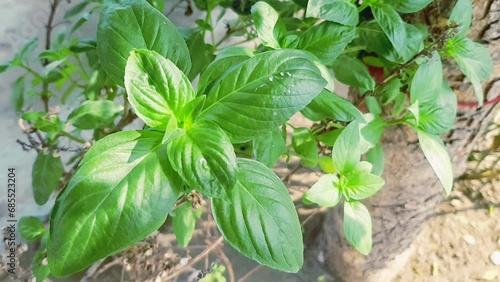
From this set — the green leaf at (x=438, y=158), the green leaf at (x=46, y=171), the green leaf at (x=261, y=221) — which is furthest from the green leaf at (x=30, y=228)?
the green leaf at (x=438, y=158)

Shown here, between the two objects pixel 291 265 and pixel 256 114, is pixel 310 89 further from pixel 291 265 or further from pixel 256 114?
pixel 291 265

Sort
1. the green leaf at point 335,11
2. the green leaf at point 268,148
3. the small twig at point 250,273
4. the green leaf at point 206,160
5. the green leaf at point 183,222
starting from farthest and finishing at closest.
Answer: the small twig at point 250,273 → the green leaf at point 183,222 → the green leaf at point 268,148 → the green leaf at point 335,11 → the green leaf at point 206,160

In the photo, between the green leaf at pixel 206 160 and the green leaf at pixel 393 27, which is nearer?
the green leaf at pixel 206 160

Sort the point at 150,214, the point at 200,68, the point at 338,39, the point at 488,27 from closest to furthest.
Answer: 1. the point at 150,214
2. the point at 338,39
3. the point at 488,27
4. the point at 200,68

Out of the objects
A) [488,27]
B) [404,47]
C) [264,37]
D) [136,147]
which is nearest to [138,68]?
[136,147]

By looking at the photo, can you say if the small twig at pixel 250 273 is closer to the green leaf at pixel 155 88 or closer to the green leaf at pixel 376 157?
the green leaf at pixel 376 157

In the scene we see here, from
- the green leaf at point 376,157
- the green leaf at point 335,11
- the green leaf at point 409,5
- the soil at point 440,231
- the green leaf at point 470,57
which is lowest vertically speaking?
the soil at point 440,231
